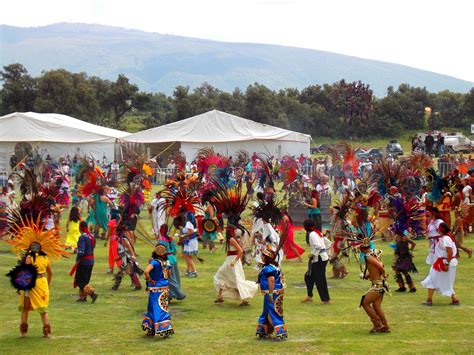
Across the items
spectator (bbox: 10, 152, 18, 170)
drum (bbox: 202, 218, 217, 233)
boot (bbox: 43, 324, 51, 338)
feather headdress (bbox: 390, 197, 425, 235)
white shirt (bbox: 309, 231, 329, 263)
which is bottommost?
boot (bbox: 43, 324, 51, 338)

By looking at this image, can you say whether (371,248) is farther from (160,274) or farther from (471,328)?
(160,274)

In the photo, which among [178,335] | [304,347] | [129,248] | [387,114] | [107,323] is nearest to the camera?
[304,347]

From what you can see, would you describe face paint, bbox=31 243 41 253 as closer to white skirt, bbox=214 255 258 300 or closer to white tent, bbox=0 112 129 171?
white skirt, bbox=214 255 258 300

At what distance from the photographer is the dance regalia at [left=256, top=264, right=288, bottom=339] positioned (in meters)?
10.4

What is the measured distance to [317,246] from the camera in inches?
506

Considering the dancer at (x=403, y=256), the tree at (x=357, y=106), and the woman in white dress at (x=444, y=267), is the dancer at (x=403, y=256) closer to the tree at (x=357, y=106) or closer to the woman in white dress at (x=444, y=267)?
the woman in white dress at (x=444, y=267)

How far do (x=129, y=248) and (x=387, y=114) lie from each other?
57.9 meters

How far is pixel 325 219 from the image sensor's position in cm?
2395

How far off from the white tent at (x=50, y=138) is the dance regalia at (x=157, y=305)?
117 feet

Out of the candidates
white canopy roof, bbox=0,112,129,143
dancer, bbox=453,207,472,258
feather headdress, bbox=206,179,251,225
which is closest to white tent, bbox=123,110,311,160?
white canopy roof, bbox=0,112,129,143

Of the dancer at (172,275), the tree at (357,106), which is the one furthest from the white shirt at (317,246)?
the tree at (357,106)

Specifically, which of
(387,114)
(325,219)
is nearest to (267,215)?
(325,219)

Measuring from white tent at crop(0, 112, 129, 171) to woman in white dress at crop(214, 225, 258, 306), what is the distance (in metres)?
33.6

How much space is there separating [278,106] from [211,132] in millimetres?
24958
